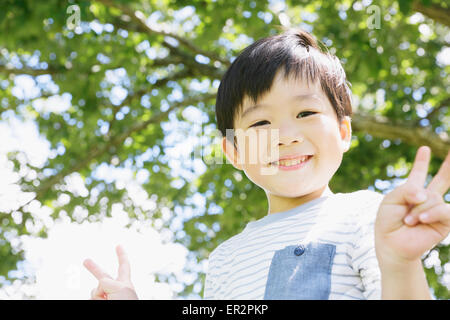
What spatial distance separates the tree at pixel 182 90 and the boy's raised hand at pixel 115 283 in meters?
2.79

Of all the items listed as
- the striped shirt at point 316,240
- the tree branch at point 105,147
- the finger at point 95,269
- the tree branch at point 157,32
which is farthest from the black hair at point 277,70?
the tree branch at point 105,147

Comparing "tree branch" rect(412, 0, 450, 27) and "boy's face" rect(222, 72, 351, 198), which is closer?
"boy's face" rect(222, 72, 351, 198)

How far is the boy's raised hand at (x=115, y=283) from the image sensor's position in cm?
145

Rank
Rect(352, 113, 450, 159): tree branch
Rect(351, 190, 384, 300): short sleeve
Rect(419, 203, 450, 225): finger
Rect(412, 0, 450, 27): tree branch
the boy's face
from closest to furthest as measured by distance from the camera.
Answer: Rect(419, 203, 450, 225): finger, Rect(351, 190, 384, 300): short sleeve, the boy's face, Rect(412, 0, 450, 27): tree branch, Rect(352, 113, 450, 159): tree branch

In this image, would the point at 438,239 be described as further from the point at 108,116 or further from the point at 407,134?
the point at 108,116

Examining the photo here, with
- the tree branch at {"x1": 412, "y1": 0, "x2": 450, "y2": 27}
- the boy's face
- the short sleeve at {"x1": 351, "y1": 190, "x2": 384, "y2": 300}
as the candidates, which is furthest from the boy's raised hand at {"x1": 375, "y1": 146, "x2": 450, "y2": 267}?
the tree branch at {"x1": 412, "y1": 0, "x2": 450, "y2": 27}

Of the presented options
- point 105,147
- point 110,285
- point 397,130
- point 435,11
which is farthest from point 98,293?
point 105,147

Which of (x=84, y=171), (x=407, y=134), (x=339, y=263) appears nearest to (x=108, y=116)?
(x=84, y=171)

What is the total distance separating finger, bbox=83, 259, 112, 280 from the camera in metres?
1.54

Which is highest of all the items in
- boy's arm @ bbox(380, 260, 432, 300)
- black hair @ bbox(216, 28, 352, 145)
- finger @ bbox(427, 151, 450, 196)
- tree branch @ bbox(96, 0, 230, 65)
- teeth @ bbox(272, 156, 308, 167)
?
tree branch @ bbox(96, 0, 230, 65)

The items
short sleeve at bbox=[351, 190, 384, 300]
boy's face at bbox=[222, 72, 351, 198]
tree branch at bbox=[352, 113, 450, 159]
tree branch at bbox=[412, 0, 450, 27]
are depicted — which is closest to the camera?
short sleeve at bbox=[351, 190, 384, 300]

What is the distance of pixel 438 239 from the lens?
0.98 meters

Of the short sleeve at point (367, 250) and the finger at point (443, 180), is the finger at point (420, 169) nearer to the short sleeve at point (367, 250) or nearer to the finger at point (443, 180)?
the finger at point (443, 180)

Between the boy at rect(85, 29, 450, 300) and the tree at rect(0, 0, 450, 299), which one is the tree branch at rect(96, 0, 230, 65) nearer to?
the tree at rect(0, 0, 450, 299)
